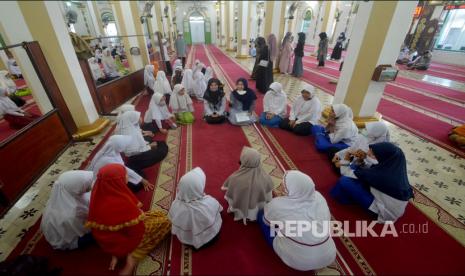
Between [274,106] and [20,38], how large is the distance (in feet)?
10.3

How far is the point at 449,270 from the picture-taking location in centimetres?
144

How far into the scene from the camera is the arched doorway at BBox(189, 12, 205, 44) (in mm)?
19497

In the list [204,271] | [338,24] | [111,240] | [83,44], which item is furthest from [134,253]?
[338,24]

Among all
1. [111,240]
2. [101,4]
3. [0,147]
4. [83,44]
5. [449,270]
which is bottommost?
[449,270]

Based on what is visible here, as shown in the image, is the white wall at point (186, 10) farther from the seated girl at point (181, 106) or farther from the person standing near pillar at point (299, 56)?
the seated girl at point (181, 106)

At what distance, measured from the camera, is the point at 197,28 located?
20250mm

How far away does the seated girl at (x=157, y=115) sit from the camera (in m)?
3.09

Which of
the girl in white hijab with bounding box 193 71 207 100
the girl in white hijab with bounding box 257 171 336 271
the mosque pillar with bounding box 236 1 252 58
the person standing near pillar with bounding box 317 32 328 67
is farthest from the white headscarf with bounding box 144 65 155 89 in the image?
the mosque pillar with bounding box 236 1 252 58

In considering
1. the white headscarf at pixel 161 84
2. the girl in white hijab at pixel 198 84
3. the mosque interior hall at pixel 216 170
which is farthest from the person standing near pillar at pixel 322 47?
the white headscarf at pixel 161 84

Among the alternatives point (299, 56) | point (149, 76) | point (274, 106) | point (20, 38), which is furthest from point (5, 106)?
point (299, 56)

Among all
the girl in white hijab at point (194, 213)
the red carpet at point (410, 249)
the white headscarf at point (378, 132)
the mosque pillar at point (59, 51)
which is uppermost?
the mosque pillar at point (59, 51)

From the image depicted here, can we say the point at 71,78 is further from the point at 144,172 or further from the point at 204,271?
the point at 204,271

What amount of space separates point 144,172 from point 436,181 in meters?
3.09

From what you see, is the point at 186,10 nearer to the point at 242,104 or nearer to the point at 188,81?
the point at 188,81
